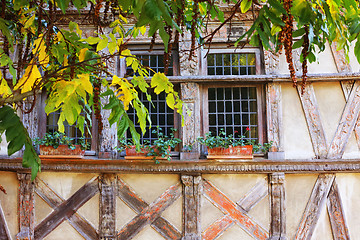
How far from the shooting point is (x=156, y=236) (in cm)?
554

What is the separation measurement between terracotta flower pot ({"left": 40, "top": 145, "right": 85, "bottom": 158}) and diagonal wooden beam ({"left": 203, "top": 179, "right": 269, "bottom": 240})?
77.4 inches

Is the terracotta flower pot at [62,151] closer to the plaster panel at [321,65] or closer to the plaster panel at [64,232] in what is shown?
the plaster panel at [64,232]

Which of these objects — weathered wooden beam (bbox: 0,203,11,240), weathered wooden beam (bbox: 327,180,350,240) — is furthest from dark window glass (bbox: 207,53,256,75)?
weathered wooden beam (bbox: 0,203,11,240)

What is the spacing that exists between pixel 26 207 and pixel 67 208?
2.04 ft

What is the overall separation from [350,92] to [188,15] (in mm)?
3342

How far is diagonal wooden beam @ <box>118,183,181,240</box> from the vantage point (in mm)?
5539

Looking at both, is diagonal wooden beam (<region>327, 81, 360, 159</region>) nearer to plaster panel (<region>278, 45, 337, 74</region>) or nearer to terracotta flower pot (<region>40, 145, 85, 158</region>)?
plaster panel (<region>278, 45, 337, 74</region>)

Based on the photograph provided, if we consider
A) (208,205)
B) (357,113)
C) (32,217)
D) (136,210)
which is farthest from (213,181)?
(32,217)

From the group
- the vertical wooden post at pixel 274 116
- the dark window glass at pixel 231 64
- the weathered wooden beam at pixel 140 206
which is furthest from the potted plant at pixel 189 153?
the dark window glass at pixel 231 64

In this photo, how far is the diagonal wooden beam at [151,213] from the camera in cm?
554

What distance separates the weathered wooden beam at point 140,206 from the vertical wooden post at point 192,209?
0.18 meters

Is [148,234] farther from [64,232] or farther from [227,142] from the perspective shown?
[227,142]

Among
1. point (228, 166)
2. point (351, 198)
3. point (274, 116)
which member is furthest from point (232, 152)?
point (351, 198)

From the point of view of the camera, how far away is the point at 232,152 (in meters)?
5.41
